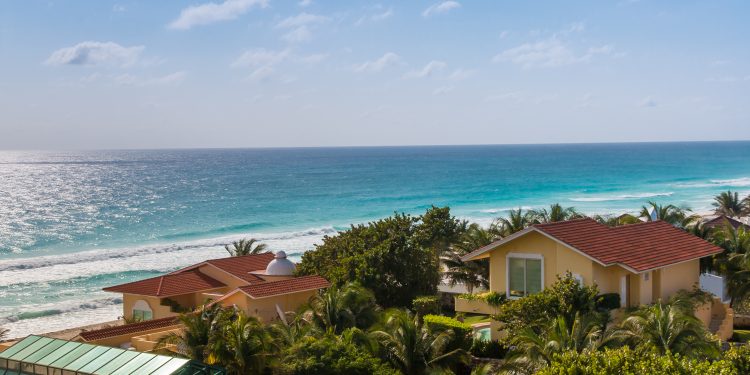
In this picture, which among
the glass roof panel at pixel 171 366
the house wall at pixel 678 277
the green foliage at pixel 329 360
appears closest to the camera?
the glass roof panel at pixel 171 366

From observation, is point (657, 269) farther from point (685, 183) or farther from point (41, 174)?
point (41, 174)

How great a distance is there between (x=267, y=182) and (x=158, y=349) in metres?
133

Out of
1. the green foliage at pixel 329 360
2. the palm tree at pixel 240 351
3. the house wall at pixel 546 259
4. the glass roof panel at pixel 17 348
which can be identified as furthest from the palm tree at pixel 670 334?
the glass roof panel at pixel 17 348

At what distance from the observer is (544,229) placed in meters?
27.7

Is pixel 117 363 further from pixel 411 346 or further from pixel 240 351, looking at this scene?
pixel 411 346

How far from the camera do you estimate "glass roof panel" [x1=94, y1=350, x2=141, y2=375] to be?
18844 millimetres

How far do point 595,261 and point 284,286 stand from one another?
481 inches

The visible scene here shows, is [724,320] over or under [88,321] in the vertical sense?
over

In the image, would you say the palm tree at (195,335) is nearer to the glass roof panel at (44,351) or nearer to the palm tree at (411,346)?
the glass roof panel at (44,351)

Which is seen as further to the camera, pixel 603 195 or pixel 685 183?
pixel 685 183

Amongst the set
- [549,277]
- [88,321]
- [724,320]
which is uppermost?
[549,277]

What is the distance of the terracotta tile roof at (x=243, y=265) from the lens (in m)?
38.3

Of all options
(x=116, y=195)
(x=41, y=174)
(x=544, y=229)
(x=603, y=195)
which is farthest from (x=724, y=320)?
(x=41, y=174)

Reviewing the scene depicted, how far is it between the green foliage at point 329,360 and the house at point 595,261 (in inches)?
266
